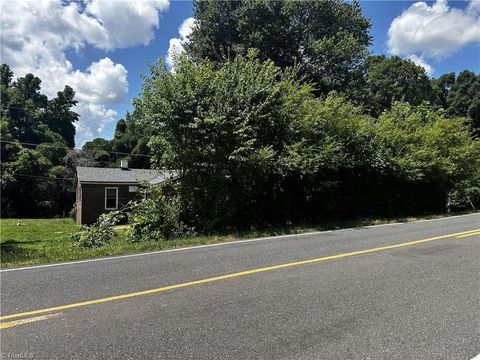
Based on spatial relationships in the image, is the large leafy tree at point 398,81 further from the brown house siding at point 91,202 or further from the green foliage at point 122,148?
the brown house siding at point 91,202

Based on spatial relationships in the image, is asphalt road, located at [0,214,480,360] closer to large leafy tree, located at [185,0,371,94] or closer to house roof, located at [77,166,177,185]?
house roof, located at [77,166,177,185]

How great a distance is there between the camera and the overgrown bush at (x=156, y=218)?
11.7 metres

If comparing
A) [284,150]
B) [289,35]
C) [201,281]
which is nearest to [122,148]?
[289,35]

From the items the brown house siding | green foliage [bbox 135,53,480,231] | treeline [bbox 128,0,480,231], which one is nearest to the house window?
the brown house siding

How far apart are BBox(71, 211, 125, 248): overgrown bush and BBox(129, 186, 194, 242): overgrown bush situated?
74 centimetres

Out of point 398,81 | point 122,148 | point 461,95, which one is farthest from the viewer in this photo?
point 461,95

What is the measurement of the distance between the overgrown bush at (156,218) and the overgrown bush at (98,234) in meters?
0.74

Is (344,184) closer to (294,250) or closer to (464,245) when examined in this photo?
(464,245)

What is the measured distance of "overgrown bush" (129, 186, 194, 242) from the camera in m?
11.7

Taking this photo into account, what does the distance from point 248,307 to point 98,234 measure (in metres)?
8.35

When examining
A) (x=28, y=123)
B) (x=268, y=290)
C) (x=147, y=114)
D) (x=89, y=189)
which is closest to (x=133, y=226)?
(x=147, y=114)

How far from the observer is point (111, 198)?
91.2 feet

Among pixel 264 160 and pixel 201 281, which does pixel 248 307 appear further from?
pixel 264 160

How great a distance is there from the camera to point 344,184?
16.7 m
